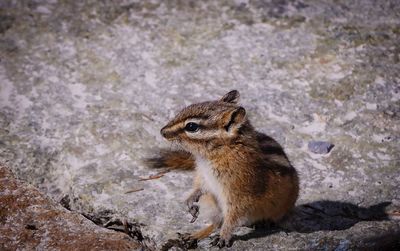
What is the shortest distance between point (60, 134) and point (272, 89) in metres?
1.70

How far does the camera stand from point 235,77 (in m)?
4.39

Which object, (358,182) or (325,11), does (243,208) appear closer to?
(358,182)

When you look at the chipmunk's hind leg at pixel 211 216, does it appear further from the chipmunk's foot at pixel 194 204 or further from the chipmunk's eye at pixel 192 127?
the chipmunk's eye at pixel 192 127

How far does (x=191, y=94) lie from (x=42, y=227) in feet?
5.68

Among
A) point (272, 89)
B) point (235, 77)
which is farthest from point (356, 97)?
point (235, 77)

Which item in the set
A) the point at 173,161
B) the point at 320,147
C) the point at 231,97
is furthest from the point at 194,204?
the point at 320,147

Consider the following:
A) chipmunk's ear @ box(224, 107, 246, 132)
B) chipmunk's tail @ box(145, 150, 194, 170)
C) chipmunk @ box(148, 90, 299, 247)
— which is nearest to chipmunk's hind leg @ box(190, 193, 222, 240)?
chipmunk @ box(148, 90, 299, 247)

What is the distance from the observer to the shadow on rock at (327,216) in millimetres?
3287

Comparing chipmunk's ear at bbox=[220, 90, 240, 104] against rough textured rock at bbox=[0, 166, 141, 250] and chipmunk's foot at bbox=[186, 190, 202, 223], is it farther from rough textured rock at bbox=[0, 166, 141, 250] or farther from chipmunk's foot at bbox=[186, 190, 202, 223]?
rough textured rock at bbox=[0, 166, 141, 250]

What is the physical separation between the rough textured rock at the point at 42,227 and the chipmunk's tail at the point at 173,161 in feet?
2.32

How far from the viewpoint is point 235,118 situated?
10.3ft

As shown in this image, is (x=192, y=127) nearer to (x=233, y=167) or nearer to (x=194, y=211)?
(x=233, y=167)

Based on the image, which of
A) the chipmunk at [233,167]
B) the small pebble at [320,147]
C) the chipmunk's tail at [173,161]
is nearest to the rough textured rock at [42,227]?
the chipmunk at [233,167]

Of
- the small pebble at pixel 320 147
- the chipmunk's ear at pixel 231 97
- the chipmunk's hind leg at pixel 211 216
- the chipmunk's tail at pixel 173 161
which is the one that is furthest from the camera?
the small pebble at pixel 320 147
